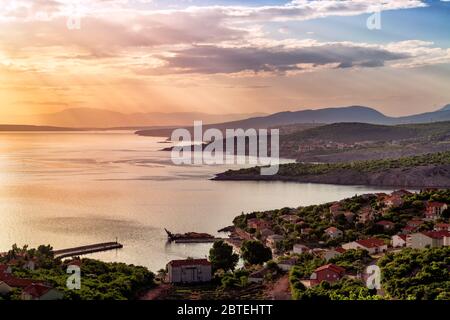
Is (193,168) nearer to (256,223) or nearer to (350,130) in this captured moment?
(256,223)

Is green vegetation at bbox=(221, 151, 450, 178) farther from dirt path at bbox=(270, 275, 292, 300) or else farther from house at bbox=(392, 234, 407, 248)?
dirt path at bbox=(270, 275, 292, 300)

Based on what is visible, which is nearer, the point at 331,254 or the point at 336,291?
the point at 336,291

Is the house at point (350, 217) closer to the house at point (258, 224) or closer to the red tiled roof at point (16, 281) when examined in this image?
the house at point (258, 224)


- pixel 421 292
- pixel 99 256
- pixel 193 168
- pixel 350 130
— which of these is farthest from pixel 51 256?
pixel 350 130

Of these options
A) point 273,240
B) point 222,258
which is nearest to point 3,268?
point 222,258

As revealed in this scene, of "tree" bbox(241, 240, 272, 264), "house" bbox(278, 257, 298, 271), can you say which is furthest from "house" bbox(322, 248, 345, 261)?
"tree" bbox(241, 240, 272, 264)

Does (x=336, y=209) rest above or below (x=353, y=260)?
above

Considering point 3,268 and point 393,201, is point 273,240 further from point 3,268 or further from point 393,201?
point 3,268

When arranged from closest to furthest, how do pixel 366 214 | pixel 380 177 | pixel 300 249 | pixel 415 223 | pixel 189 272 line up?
pixel 189 272
pixel 300 249
pixel 415 223
pixel 366 214
pixel 380 177
